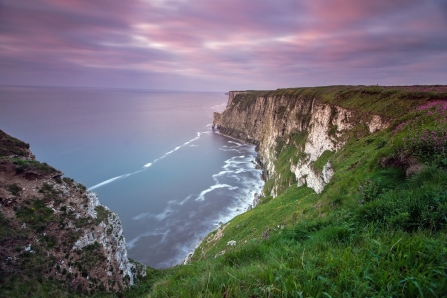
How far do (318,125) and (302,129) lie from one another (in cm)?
1675

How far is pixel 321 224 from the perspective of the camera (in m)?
7.57

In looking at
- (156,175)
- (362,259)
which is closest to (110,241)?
(362,259)

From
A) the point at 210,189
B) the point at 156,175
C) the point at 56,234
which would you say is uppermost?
the point at 56,234

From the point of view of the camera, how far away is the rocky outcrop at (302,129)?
1139 inches

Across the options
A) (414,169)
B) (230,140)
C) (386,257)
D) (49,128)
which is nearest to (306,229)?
(386,257)

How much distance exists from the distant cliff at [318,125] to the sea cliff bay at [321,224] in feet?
0.79

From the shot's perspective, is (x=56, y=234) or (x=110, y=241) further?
(x=110, y=241)

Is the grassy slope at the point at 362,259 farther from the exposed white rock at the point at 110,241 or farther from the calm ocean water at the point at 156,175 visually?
the calm ocean water at the point at 156,175

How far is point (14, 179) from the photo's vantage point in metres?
20.4

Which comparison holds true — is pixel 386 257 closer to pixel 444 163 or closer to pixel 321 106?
pixel 444 163

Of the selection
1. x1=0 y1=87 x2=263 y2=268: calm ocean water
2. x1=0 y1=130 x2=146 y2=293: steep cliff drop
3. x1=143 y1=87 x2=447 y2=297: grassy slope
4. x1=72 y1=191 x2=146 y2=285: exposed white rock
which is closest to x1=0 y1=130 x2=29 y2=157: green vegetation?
x1=0 y1=130 x2=146 y2=293: steep cliff drop

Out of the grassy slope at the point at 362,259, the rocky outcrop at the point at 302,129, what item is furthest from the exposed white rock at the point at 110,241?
the rocky outcrop at the point at 302,129

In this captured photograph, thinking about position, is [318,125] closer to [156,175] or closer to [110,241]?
[110,241]

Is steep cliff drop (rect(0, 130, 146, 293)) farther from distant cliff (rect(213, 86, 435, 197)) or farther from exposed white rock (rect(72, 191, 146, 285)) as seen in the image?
distant cliff (rect(213, 86, 435, 197))
